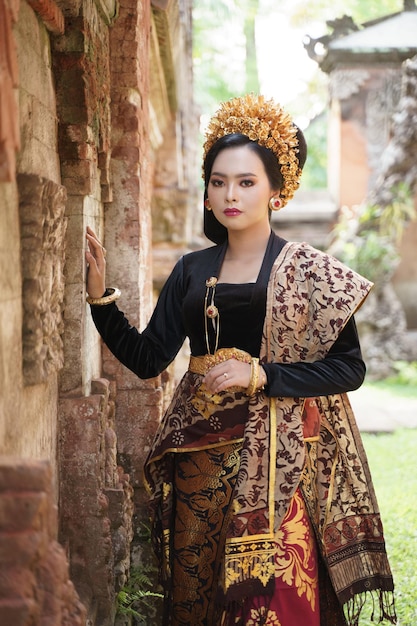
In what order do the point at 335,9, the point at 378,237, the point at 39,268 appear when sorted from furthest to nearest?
the point at 335,9, the point at 378,237, the point at 39,268

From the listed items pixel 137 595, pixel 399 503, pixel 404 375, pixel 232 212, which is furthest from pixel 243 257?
pixel 404 375

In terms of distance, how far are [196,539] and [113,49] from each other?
1818 millimetres

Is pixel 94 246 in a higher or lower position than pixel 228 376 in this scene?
higher

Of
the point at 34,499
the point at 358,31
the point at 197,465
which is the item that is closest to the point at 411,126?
the point at 358,31

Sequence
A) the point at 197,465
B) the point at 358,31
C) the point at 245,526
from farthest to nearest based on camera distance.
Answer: the point at 358,31
the point at 197,465
the point at 245,526

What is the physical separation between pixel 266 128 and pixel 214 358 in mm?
733

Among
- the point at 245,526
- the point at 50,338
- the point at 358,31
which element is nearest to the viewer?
the point at 50,338

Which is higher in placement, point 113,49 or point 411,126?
point 411,126

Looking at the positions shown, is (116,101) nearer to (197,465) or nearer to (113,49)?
(113,49)

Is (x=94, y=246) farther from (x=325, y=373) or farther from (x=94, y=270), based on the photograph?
(x=325, y=373)

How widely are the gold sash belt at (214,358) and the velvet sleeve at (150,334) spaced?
131 millimetres

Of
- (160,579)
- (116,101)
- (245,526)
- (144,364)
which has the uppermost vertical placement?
(116,101)

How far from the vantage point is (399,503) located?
5.03 meters

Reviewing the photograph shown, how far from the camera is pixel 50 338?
7.07 feet
